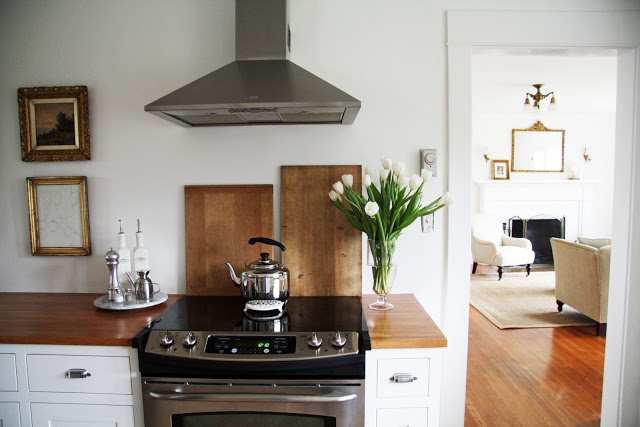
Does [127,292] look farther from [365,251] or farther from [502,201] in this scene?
[502,201]

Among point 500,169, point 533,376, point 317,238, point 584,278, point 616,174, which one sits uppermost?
point 500,169

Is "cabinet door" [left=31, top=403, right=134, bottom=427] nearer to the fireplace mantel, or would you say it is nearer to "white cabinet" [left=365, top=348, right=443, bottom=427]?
"white cabinet" [left=365, top=348, right=443, bottom=427]

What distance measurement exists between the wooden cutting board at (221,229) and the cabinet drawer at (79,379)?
53 centimetres

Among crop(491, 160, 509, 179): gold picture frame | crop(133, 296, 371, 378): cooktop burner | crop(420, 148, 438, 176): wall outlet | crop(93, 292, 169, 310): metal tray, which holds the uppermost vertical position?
crop(491, 160, 509, 179): gold picture frame

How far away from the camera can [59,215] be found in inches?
72.8

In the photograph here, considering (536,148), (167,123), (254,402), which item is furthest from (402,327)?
(536,148)

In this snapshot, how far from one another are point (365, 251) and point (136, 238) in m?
1.08

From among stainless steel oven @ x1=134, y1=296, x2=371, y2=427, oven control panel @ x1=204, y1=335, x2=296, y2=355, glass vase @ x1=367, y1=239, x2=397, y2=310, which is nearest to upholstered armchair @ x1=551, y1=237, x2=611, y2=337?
glass vase @ x1=367, y1=239, x2=397, y2=310

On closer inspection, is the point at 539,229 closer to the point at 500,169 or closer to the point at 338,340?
the point at 500,169

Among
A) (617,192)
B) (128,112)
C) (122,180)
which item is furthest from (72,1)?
(617,192)

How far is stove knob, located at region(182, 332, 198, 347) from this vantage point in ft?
4.15

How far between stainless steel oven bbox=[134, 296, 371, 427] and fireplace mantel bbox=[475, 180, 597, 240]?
218 inches

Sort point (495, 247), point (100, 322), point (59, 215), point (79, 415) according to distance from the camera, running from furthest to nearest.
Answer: point (495, 247)
point (59, 215)
point (100, 322)
point (79, 415)

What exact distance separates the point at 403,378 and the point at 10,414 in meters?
1.42
